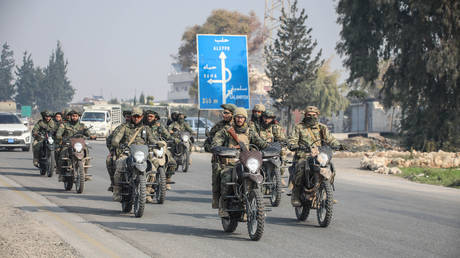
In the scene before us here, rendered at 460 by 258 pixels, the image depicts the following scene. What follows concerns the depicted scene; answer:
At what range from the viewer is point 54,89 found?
436ft

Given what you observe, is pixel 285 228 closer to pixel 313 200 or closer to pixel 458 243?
pixel 313 200

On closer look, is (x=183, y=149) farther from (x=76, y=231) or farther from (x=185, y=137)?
(x=76, y=231)

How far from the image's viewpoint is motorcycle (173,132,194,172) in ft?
69.8

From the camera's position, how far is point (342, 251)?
28.0 feet

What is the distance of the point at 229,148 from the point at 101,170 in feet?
45.8

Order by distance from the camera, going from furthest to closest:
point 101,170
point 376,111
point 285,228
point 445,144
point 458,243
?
point 376,111
point 445,144
point 101,170
point 285,228
point 458,243

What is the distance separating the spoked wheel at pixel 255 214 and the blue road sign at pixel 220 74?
21379 mm

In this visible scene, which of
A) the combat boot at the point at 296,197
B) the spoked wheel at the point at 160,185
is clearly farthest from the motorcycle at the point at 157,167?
the combat boot at the point at 296,197

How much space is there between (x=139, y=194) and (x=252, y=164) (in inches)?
102

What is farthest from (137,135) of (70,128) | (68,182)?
(70,128)

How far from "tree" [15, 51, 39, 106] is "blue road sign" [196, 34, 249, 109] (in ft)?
346

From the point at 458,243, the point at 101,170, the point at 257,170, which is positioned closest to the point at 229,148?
the point at 257,170

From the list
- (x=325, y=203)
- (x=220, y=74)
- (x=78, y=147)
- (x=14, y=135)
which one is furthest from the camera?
(x=14, y=135)

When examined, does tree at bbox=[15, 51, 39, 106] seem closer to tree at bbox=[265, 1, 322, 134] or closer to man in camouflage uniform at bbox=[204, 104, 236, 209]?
tree at bbox=[265, 1, 322, 134]
